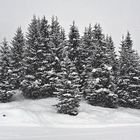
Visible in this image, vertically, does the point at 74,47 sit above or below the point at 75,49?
above

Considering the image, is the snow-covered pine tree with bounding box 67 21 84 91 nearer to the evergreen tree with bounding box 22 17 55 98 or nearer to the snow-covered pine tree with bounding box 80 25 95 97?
the snow-covered pine tree with bounding box 80 25 95 97

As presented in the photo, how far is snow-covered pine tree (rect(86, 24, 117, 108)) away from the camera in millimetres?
29906

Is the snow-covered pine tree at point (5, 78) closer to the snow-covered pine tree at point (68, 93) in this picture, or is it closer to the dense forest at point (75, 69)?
the dense forest at point (75, 69)

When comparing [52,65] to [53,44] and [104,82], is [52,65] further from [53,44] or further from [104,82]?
[104,82]

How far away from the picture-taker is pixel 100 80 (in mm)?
A: 30031

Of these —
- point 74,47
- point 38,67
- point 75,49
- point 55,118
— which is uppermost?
point 74,47

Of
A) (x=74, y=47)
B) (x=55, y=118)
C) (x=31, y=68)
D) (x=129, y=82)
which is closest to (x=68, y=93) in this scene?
(x=55, y=118)

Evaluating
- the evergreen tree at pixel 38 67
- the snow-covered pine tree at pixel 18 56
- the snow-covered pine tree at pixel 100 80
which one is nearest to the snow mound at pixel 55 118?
the snow-covered pine tree at pixel 100 80

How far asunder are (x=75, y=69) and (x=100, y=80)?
3.20m

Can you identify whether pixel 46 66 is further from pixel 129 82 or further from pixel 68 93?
pixel 129 82

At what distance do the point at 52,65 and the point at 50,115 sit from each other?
38.2 feet

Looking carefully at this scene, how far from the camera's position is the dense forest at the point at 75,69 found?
30.4m

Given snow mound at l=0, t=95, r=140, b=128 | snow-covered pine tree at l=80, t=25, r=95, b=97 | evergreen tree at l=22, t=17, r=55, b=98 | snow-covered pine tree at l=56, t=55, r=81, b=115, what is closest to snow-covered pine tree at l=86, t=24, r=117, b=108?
snow-covered pine tree at l=80, t=25, r=95, b=97

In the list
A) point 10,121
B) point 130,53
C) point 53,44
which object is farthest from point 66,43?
point 10,121
